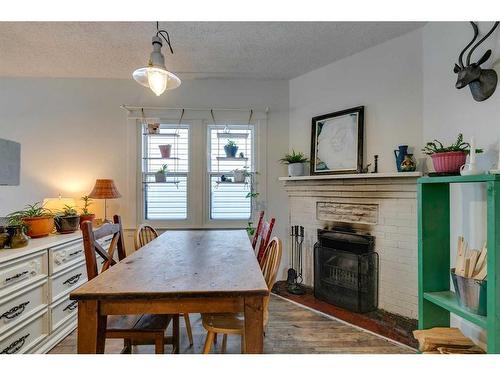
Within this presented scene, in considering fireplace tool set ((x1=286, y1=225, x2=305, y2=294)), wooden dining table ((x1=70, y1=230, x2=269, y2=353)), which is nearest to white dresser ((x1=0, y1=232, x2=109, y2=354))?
wooden dining table ((x1=70, y1=230, x2=269, y2=353))

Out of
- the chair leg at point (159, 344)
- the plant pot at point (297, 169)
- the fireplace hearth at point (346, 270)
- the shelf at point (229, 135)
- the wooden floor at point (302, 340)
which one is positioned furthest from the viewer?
the shelf at point (229, 135)

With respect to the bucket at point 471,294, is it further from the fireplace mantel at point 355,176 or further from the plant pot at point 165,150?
the plant pot at point 165,150

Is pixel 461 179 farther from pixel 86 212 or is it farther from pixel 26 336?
pixel 86 212

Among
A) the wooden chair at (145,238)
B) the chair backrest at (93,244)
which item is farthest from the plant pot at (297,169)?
the chair backrest at (93,244)

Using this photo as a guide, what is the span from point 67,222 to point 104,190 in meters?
0.66

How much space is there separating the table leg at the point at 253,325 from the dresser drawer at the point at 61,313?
5.79 ft

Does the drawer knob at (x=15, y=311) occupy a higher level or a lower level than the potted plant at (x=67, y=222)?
lower

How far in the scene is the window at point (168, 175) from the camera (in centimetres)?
329

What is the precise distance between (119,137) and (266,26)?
214cm

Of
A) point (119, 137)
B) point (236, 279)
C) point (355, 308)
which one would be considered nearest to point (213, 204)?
point (119, 137)

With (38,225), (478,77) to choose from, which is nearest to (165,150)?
(38,225)

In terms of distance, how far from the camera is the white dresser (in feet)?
5.36
